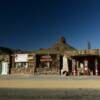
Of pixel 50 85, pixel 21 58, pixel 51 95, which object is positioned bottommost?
pixel 51 95

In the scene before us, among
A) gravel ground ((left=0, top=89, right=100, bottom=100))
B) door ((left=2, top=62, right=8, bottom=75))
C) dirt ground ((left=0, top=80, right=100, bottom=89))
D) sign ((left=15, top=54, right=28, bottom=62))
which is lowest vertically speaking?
gravel ground ((left=0, top=89, right=100, bottom=100))

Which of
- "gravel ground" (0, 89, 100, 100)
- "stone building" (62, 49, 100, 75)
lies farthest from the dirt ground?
"stone building" (62, 49, 100, 75)

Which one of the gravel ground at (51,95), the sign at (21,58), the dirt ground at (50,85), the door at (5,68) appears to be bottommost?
the gravel ground at (51,95)

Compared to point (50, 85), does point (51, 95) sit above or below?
below

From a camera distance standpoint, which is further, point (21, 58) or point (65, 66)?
point (21, 58)

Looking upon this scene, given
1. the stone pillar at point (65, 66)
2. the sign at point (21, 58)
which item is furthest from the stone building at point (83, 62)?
the sign at point (21, 58)

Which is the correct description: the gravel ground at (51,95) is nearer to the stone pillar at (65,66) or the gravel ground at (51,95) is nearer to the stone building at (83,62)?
the stone building at (83,62)

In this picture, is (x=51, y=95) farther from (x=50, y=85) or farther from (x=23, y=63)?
(x=23, y=63)

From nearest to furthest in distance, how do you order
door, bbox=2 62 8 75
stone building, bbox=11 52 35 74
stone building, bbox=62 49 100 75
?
1. stone building, bbox=62 49 100 75
2. stone building, bbox=11 52 35 74
3. door, bbox=2 62 8 75

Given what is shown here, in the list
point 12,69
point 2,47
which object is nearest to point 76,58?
point 12,69

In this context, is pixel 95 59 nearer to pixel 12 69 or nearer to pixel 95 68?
pixel 95 68

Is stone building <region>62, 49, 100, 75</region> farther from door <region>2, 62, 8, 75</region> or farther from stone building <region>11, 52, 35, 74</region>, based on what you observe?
door <region>2, 62, 8, 75</region>

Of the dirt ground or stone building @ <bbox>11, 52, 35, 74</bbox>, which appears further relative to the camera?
stone building @ <bbox>11, 52, 35, 74</bbox>

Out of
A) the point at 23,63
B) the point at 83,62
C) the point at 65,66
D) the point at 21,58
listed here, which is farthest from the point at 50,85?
the point at 21,58
